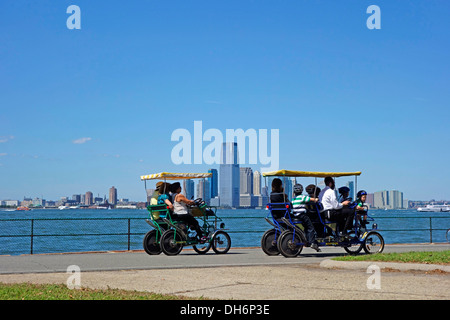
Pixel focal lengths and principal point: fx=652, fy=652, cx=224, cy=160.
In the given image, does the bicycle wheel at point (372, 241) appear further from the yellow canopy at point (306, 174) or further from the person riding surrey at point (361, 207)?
the yellow canopy at point (306, 174)

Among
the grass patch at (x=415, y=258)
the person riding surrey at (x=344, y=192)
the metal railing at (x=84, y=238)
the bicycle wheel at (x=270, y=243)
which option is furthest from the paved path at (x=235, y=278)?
the metal railing at (x=84, y=238)

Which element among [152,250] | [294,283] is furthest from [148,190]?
[294,283]

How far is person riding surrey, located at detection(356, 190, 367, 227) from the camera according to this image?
17828 millimetres

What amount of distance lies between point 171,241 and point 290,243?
3.17 meters

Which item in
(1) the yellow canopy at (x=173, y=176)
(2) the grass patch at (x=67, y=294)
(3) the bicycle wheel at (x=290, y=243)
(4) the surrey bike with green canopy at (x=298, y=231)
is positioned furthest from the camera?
(1) the yellow canopy at (x=173, y=176)

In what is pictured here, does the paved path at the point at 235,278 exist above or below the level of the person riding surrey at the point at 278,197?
below

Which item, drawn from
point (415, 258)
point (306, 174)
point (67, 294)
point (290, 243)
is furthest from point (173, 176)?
point (67, 294)

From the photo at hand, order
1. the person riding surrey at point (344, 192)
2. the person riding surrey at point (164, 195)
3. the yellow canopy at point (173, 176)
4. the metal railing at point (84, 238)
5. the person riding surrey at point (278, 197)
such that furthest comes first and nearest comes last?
the metal railing at point (84, 238), the yellow canopy at point (173, 176), the person riding surrey at point (344, 192), the person riding surrey at point (164, 195), the person riding surrey at point (278, 197)

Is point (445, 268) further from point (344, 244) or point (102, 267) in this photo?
point (102, 267)

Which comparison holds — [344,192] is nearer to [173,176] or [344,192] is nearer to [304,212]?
[304,212]

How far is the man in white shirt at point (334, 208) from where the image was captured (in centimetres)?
1695

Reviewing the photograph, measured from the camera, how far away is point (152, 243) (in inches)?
708
